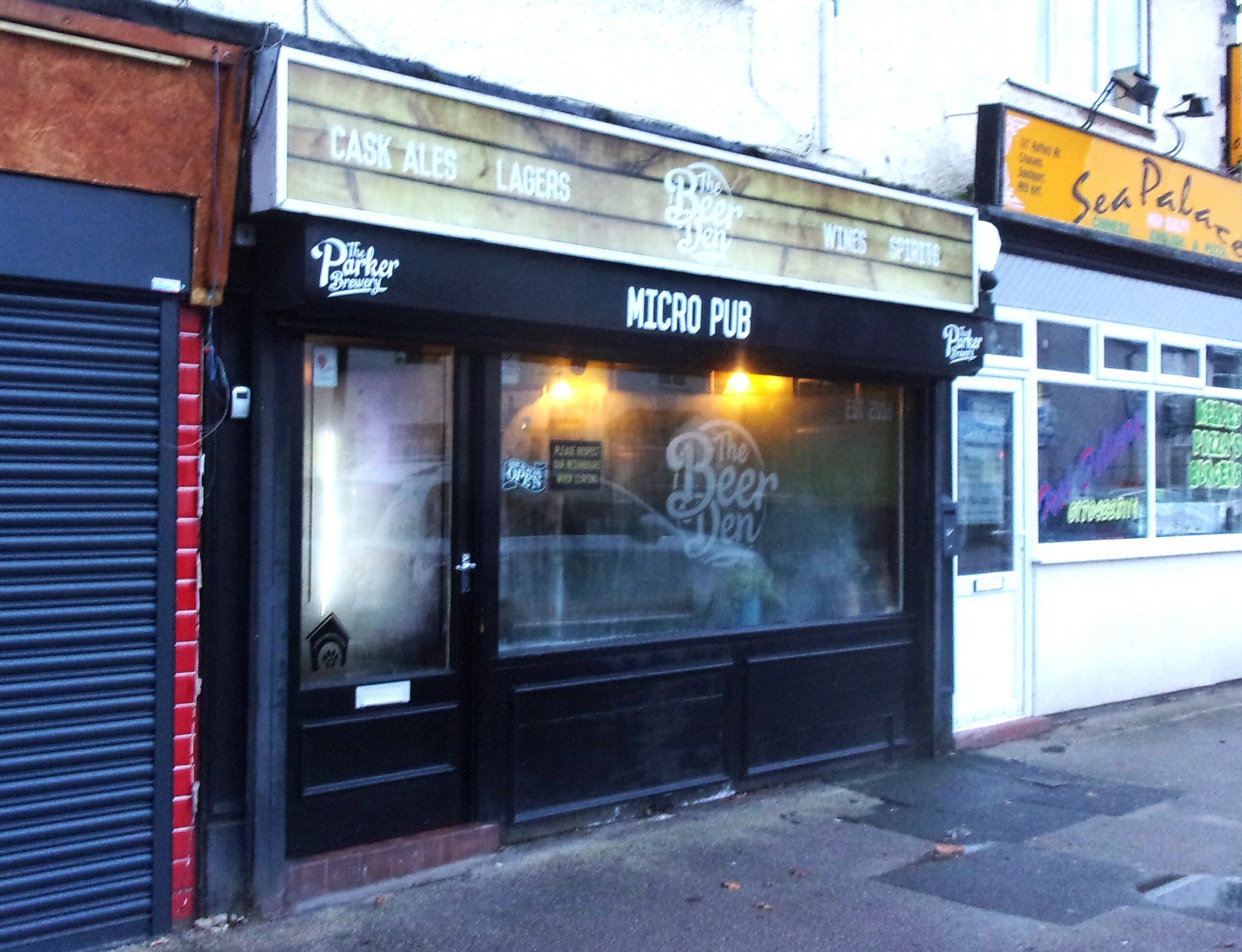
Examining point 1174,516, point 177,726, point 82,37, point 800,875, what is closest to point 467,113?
point 82,37

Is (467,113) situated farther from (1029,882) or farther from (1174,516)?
(1174,516)

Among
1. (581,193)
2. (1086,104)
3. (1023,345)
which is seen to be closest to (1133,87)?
(1086,104)

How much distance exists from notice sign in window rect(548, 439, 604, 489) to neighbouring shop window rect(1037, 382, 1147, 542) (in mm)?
3813

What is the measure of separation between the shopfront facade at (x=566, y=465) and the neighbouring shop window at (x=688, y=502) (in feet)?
0.06

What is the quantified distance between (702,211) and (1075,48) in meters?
4.92

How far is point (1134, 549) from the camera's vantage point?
9258 mm

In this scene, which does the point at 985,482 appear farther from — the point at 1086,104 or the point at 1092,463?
the point at 1086,104

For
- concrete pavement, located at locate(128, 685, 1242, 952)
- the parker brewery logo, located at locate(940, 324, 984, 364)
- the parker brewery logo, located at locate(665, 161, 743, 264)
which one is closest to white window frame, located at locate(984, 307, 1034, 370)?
the parker brewery logo, located at locate(940, 324, 984, 364)

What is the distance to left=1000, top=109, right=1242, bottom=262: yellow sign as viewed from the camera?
8125 mm

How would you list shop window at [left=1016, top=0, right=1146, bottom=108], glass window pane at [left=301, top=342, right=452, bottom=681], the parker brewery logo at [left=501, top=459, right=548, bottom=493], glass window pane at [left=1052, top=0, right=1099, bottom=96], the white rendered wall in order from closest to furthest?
glass window pane at [left=301, top=342, right=452, bottom=681] → the parker brewery logo at [left=501, top=459, right=548, bottom=493] → the white rendered wall → shop window at [left=1016, top=0, right=1146, bottom=108] → glass window pane at [left=1052, top=0, right=1099, bottom=96]

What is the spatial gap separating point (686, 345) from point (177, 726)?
9.47 feet

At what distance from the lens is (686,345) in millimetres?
6102

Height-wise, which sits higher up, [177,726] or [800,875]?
[177,726]

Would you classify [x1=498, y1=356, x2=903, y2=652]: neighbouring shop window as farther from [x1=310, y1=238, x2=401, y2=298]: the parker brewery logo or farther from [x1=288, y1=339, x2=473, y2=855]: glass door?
[x1=310, y1=238, x2=401, y2=298]: the parker brewery logo
